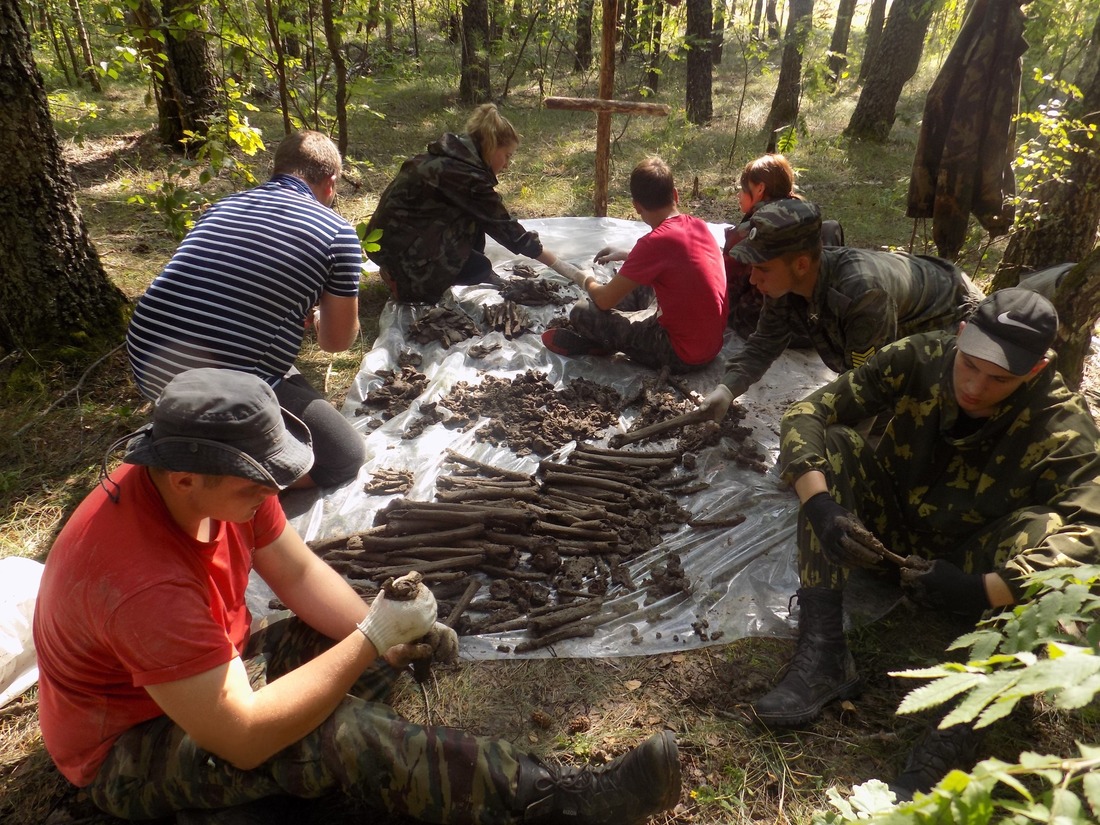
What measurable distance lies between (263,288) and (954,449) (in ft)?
11.6

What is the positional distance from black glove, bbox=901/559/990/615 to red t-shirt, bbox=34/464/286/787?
2565mm

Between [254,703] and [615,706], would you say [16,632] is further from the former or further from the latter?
[615,706]

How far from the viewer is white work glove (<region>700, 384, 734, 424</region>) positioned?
14.9ft

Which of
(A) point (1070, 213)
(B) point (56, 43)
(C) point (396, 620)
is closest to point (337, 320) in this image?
(C) point (396, 620)

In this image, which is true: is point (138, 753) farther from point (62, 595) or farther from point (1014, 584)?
point (1014, 584)

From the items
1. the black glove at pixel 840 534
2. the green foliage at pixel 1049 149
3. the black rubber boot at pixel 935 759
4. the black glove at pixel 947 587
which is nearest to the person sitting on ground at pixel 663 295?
the green foliage at pixel 1049 149

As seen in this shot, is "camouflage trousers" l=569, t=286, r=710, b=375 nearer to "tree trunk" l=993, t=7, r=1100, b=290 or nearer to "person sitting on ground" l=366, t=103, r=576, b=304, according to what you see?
"person sitting on ground" l=366, t=103, r=576, b=304

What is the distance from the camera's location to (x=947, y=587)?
Answer: 9.04ft

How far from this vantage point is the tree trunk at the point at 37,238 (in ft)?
14.6

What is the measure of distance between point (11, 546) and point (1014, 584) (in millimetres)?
4753

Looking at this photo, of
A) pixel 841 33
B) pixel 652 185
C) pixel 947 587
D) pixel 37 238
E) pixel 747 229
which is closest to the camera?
pixel 947 587

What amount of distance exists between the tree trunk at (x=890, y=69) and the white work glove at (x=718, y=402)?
A: 9533 millimetres

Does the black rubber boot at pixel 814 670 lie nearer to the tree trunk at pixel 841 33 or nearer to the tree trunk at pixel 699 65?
the tree trunk at pixel 699 65

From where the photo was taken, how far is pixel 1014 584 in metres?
2.56
